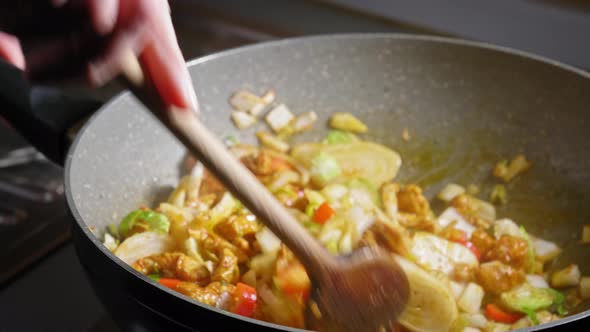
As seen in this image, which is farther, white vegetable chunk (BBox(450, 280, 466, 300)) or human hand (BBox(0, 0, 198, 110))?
white vegetable chunk (BBox(450, 280, 466, 300))

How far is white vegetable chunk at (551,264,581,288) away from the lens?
1.33m

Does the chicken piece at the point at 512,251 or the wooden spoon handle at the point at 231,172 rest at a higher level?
the wooden spoon handle at the point at 231,172

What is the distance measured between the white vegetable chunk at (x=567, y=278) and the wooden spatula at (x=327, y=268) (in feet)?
1.67

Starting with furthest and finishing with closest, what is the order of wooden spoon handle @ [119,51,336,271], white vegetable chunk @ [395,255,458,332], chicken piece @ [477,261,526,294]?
chicken piece @ [477,261,526,294] → white vegetable chunk @ [395,255,458,332] → wooden spoon handle @ [119,51,336,271]

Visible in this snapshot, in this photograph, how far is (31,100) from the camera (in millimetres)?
1247

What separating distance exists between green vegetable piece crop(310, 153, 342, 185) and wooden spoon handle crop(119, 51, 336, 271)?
1.96 feet

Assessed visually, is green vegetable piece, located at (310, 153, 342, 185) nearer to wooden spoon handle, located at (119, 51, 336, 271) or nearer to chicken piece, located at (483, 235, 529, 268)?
chicken piece, located at (483, 235, 529, 268)

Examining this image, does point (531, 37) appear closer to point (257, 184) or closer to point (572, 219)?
point (572, 219)

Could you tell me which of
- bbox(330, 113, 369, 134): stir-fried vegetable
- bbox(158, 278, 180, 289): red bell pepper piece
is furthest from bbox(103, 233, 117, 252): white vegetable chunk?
bbox(330, 113, 369, 134): stir-fried vegetable

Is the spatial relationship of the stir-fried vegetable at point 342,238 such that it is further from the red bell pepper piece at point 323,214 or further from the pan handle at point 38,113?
the pan handle at point 38,113

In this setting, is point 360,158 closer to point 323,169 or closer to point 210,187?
point 323,169

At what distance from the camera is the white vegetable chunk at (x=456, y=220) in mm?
1490

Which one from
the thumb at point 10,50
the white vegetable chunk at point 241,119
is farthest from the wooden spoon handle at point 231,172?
the white vegetable chunk at point 241,119

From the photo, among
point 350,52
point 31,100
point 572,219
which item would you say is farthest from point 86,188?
point 572,219
